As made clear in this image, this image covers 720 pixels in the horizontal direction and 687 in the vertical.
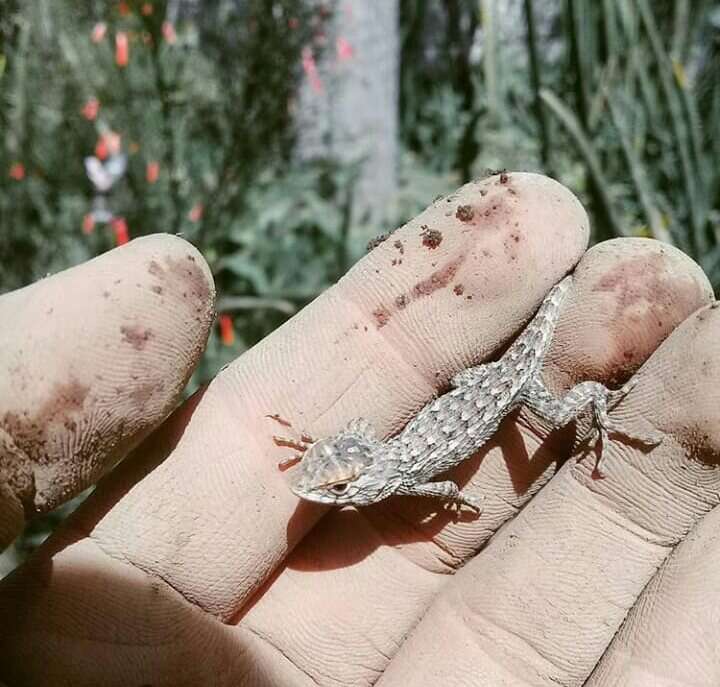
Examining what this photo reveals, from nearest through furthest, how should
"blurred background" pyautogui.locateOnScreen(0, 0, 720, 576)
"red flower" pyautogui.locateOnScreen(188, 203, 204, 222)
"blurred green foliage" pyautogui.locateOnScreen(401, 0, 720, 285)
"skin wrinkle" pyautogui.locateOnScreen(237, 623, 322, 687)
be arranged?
"skin wrinkle" pyautogui.locateOnScreen(237, 623, 322, 687), "blurred green foliage" pyautogui.locateOnScreen(401, 0, 720, 285), "blurred background" pyautogui.locateOnScreen(0, 0, 720, 576), "red flower" pyautogui.locateOnScreen(188, 203, 204, 222)

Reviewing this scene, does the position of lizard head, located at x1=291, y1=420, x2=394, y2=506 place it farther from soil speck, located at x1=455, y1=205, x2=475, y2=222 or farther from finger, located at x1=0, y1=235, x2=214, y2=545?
soil speck, located at x1=455, y1=205, x2=475, y2=222

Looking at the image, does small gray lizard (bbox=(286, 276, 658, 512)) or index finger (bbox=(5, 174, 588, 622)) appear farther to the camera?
small gray lizard (bbox=(286, 276, 658, 512))

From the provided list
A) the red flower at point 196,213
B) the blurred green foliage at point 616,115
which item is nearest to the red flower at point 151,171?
the red flower at point 196,213

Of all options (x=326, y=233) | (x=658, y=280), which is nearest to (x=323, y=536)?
(x=658, y=280)

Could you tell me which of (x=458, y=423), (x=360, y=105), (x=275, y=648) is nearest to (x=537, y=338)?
(x=458, y=423)

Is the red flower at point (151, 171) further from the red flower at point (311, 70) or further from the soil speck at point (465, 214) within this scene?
the soil speck at point (465, 214)

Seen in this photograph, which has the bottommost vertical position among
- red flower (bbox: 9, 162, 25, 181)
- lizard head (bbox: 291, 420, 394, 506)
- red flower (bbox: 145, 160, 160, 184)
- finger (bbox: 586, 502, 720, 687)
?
finger (bbox: 586, 502, 720, 687)

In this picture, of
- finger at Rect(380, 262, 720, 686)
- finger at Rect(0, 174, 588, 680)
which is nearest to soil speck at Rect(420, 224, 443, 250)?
finger at Rect(0, 174, 588, 680)

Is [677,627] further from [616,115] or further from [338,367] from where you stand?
[616,115]
